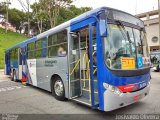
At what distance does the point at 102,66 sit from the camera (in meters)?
5.54

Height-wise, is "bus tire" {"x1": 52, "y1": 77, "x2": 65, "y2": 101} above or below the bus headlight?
below

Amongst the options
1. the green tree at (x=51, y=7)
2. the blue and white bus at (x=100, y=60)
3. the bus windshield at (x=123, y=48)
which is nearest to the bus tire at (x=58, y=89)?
the blue and white bus at (x=100, y=60)

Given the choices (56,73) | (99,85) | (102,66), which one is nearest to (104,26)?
(102,66)

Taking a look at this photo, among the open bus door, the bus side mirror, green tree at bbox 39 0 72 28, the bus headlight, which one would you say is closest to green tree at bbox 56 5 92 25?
green tree at bbox 39 0 72 28

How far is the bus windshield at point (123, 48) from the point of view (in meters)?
5.59

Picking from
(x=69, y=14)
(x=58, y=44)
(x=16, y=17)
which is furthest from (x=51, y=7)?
(x=16, y=17)

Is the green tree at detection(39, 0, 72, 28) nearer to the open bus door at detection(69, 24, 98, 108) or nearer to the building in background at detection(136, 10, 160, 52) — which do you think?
the open bus door at detection(69, 24, 98, 108)

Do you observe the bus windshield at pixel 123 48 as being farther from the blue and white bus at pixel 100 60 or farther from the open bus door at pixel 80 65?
the open bus door at pixel 80 65

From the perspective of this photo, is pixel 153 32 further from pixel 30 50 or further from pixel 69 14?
pixel 30 50

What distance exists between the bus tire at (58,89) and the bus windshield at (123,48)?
2.77 m

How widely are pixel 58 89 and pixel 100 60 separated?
2.98 metres

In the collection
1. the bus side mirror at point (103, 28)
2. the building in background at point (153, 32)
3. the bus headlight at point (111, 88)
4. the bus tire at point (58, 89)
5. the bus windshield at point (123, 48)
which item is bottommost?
the bus tire at point (58, 89)

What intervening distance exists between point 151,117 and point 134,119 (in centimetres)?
48

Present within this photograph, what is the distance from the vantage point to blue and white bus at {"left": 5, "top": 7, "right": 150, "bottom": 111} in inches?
218
